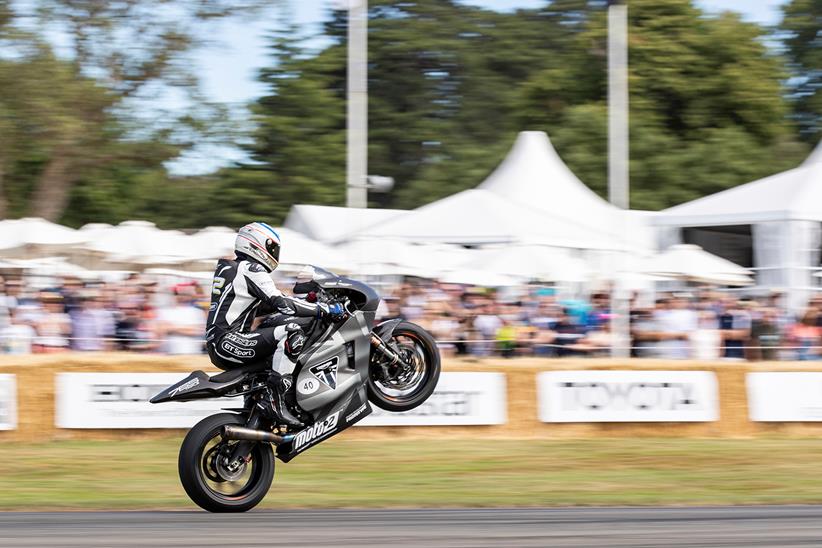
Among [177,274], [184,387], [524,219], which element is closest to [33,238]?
[177,274]

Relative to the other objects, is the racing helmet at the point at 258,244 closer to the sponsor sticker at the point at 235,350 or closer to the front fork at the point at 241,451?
the sponsor sticker at the point at 235,350

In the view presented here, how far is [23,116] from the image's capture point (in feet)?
88.0

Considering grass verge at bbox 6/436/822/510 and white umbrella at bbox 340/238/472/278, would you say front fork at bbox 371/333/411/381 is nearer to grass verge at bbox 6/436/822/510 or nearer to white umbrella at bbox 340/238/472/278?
grass verge at bbox 6/436/822/510

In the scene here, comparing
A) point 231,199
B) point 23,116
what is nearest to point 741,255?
point 23,116

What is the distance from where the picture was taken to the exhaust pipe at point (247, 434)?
852cm

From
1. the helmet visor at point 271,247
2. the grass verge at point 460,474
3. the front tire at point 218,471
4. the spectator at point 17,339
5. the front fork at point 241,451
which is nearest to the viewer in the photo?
the front tire at point 218,471

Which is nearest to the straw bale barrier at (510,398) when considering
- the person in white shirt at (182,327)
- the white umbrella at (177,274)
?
the person in white shirt at (182,327)

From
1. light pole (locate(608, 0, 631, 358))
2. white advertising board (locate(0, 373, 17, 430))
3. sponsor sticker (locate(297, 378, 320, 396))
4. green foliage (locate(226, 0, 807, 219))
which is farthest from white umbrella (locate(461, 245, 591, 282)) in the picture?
green foliage (locate(226, 0, 807, 219))

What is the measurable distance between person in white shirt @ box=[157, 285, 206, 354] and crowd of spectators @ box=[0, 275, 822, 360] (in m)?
0.01

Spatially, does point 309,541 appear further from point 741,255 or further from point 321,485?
point 741,255

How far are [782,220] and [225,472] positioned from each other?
15884mm

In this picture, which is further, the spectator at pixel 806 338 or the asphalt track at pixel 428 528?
the spectator at pixel 806 338

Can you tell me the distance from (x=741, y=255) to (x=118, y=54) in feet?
49.0

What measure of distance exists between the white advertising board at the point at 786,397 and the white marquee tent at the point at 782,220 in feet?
25.1
